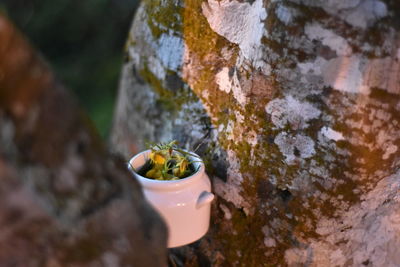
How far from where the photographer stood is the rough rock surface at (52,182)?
77 cm

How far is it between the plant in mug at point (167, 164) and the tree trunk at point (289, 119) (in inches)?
4.5

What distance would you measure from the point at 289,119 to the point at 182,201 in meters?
0.36

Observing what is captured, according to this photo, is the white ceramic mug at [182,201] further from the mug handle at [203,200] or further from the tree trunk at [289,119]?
the tree trunk at [289,119]

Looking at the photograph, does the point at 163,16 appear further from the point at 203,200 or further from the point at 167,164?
the point at 203,200

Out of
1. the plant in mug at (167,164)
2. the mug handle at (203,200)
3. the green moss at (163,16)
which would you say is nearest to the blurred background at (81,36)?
the green moss at (163,16)

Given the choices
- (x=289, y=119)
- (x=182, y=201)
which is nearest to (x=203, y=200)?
(x=182, y=201)

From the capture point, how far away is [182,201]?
1.37 metres

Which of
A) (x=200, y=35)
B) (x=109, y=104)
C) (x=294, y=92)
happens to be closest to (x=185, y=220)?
(x=294, y=92)

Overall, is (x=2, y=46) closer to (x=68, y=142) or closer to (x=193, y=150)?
(x=68, y=142)

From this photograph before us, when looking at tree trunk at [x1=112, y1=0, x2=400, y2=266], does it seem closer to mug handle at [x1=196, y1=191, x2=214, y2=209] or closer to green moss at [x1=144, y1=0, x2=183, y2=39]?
green moss at [x1=144, y1=0, x2=183, y2=39]

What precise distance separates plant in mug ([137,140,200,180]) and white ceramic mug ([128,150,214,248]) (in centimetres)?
3

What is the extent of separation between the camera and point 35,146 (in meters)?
0.80

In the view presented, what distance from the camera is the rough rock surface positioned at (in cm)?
77

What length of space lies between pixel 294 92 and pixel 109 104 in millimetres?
3788
